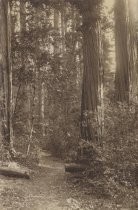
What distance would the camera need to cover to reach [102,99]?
41.3ft

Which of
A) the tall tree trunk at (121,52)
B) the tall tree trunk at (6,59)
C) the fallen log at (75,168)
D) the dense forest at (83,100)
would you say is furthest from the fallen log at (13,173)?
the tall tree trunk at (121,52)

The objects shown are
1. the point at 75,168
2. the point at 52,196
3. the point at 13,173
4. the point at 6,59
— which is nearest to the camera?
the point at 52,196

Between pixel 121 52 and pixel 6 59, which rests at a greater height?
pixel 121 52

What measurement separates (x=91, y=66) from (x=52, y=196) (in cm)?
440

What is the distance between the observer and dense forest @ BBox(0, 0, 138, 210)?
10172 millimetres

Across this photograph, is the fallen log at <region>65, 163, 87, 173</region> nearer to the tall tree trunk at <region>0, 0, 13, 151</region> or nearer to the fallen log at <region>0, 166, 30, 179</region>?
the fallen log at <region>0, 166, 30, 179</region>

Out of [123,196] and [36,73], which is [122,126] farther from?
[36,73]

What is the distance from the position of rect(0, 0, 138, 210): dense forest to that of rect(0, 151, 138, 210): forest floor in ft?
0.72

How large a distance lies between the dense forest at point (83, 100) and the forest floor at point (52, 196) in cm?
22

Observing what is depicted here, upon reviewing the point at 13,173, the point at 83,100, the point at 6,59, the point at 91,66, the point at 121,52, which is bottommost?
the point at 13,173

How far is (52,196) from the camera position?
10.2 m

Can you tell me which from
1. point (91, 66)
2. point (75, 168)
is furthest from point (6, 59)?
point (75, 168)

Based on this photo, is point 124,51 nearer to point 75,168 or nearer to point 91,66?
point 91,66

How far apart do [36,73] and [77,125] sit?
9.40 feet
